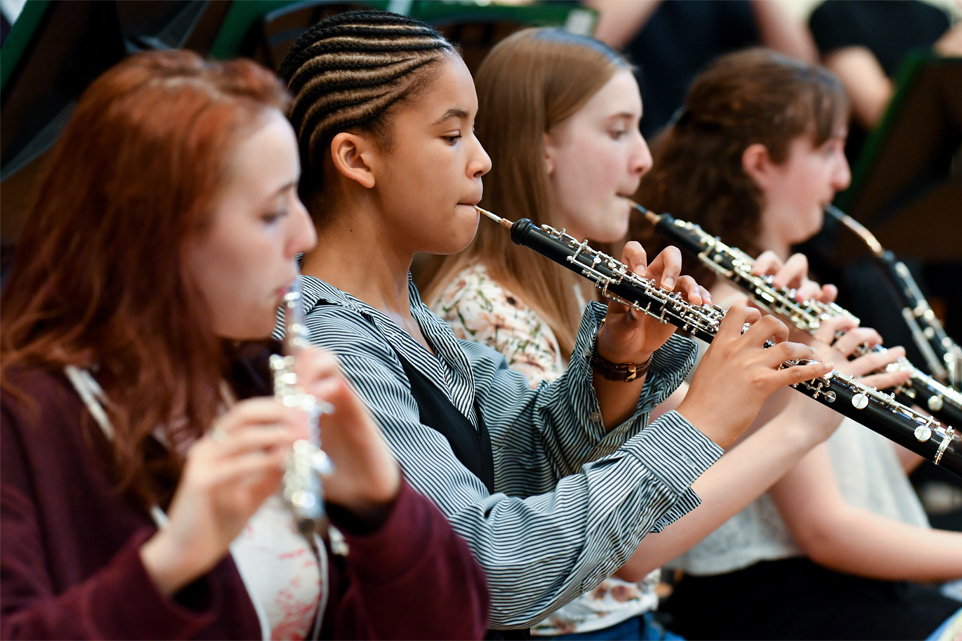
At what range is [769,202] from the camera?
83.3 inches

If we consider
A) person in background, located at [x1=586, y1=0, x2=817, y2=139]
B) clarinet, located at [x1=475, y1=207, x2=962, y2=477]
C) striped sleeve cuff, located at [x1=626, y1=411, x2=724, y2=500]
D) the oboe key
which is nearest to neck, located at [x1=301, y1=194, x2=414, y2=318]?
clarinet, located at [x1=475, y1=207, x2=962, y2=477]

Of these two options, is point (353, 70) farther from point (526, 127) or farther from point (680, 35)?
point (680, 35)

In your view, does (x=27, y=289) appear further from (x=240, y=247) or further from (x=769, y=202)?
(x=769, y=202)

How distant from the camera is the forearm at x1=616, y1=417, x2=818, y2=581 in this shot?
1.43m

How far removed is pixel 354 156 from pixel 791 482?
3.16ft

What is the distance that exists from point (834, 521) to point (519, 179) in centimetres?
76

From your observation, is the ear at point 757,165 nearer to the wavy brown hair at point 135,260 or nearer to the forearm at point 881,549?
the forearm at point 881,549

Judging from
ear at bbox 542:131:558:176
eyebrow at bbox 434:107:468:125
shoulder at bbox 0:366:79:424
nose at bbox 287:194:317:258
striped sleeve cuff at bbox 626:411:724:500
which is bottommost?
ear at bbox 542:131:558:176

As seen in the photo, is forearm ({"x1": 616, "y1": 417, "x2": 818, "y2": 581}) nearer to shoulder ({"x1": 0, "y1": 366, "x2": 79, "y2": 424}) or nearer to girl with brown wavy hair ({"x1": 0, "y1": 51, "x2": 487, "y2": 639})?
girl with brown wavy hair ({"x1": 0, "y1": 51, "x2": 487, "y2": 639})

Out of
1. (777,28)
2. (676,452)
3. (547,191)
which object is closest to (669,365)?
(676,452)

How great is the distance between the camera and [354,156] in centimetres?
120

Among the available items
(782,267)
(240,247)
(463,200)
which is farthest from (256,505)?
(782,267)

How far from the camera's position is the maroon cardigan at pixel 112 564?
0.71 metres

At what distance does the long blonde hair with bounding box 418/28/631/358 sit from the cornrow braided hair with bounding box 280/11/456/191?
1.53ft
